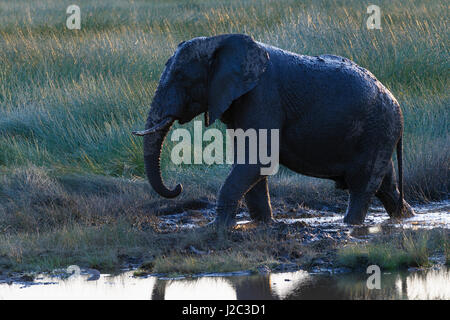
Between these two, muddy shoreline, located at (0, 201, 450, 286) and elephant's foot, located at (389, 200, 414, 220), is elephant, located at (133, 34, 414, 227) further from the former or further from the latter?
elephant's foot, located at (389, 200, 414, 220)

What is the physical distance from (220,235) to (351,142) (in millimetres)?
1542

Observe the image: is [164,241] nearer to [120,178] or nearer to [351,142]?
[351,142]

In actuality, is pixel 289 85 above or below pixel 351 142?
above

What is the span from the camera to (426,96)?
480 inches

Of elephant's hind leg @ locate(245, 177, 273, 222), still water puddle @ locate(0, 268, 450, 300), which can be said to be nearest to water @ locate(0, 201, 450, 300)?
still water puddle @ locate(0, 268, 450, 300)

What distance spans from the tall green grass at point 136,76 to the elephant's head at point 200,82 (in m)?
2.40

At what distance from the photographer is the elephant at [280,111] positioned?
7.73 meters

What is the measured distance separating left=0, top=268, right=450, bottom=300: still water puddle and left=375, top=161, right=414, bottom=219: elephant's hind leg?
2.09 metres

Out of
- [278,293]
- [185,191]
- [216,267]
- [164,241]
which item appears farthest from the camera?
[185,191]

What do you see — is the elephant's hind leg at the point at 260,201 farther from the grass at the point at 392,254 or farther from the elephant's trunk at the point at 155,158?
the grass at the point at 392,254

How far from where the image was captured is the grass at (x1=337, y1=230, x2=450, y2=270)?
21.9 feet

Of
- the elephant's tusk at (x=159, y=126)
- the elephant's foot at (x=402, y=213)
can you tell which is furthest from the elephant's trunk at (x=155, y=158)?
the elephant's foot at (x=402, y=213)

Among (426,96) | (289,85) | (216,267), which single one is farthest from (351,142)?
(426,96)

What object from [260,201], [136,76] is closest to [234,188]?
[260,201]
